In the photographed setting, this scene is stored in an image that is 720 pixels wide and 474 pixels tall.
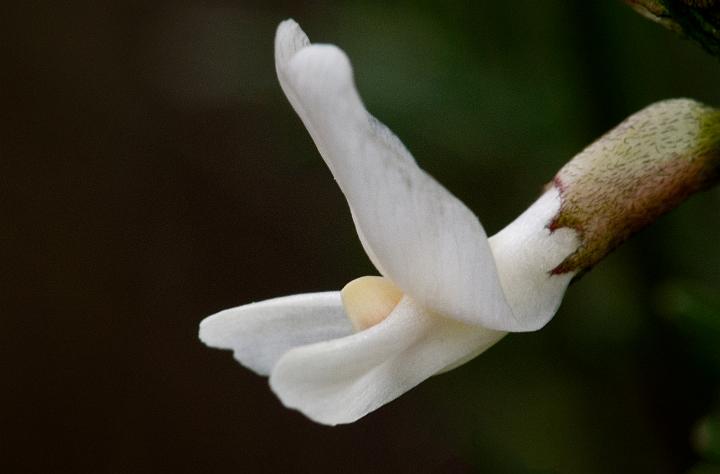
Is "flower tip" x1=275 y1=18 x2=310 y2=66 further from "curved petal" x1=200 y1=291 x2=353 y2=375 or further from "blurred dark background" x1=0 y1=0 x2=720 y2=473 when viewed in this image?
"blurred dark background" x1=0 y1=0 x2=720 y2=473

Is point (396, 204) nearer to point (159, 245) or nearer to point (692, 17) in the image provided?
point (692, 17)

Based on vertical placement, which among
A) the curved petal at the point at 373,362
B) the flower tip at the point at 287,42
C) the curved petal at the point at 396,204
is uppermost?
the flower tip at the point at 287,42

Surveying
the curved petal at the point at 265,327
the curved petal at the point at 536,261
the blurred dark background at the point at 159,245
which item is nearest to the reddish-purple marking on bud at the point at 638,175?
the curved petal at the point at 536,261

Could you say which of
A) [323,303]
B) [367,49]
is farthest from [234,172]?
[323,303]

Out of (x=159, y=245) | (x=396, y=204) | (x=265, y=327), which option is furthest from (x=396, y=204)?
(x=159, y=245)

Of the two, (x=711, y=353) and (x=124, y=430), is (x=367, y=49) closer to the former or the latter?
(x=711, y=353)

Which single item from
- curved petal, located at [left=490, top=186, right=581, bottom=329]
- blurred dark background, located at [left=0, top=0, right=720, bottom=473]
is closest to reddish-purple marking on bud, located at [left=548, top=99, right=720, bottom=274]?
curved petal, located at [left=490, top=186, right=581, bottom=329]

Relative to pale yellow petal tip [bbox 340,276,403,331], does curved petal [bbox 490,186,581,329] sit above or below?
below

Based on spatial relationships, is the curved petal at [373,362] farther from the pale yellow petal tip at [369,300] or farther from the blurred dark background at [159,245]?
the blurred dark background at [159,245]
